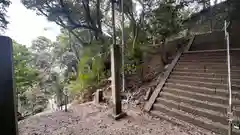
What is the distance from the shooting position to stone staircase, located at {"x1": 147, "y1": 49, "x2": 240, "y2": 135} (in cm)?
340

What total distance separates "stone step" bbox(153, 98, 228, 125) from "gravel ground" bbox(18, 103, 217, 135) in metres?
0.41

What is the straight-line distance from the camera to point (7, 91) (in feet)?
2.06

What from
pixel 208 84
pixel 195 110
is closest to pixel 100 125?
pixel 195 110

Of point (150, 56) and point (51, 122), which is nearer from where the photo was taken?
point (51, 122)

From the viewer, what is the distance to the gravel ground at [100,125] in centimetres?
344

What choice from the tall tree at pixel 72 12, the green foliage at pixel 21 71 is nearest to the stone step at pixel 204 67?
the tall tree at pixel 72 12

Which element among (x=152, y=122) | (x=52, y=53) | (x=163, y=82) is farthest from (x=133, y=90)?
(x=52, y=53)

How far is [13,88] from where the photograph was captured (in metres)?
0.65

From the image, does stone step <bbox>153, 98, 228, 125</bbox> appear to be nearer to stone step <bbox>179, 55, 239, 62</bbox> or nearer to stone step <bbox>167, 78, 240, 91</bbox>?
stone step <bbox>167, 78, 240, 91</bbox>

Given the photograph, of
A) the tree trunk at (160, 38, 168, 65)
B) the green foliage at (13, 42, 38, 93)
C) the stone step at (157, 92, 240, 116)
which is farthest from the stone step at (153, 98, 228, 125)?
the green foliage at (13, 42, 38, 93)

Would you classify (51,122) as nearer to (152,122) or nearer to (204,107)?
(152,122)

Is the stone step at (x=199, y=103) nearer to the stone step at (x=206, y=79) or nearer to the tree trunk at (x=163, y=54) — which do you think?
the stone step at (x=206, y=79)

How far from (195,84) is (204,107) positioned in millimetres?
973

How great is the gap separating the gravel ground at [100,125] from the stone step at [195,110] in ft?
1.34
